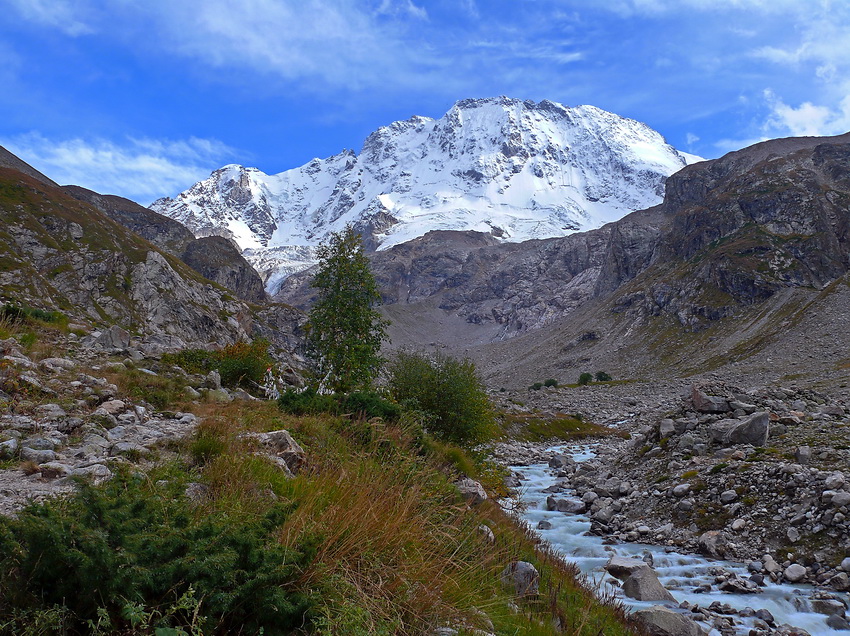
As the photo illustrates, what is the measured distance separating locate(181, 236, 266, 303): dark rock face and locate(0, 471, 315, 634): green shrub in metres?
177

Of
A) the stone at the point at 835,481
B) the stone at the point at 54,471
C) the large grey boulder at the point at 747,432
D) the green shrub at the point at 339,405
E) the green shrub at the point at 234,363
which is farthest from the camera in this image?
the green shrub at the point at 234,363

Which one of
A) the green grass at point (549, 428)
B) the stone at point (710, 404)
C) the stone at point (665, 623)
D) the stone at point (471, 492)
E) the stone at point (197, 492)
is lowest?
the green grass at point (549, 428)

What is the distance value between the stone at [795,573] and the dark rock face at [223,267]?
174m

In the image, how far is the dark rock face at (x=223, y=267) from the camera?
17488 cm

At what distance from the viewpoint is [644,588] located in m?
8.98

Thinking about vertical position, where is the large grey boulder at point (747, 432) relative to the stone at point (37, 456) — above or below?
below

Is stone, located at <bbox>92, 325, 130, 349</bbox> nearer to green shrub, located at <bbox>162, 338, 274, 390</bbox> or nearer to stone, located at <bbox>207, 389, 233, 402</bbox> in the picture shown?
green shrub, located at <bbox>162, 338, 274, 390</bbox>

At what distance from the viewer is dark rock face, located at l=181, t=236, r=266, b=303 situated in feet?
574

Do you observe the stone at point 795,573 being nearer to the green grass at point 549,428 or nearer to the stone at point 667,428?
the stone at point 667,428

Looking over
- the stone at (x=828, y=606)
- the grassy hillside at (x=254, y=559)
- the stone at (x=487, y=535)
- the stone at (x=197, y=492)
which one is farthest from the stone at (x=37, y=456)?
the stone at (x=828, y=606)

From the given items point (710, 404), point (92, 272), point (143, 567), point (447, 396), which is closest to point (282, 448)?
point (143, 567)

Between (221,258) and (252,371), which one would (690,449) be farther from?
(221,258)

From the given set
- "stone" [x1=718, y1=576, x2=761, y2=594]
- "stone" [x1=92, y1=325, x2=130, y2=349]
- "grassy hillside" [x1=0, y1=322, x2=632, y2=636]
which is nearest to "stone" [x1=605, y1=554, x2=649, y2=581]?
"stone" [x1=718, y1=576, x2=761, y2=594]

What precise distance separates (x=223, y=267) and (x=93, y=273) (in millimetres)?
97689
